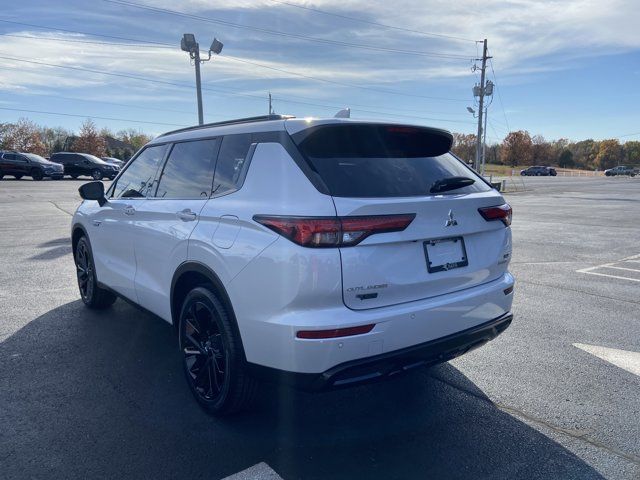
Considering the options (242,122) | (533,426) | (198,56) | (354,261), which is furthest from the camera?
(198,56)

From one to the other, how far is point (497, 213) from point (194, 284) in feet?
6.90

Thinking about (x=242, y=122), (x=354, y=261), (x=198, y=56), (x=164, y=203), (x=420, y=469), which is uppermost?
(x=198, y=56)

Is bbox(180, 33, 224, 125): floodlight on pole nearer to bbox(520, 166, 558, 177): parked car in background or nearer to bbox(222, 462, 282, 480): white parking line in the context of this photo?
bbox(222, 462, 282, 480): white parking line

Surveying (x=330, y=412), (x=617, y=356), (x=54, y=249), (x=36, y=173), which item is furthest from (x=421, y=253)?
(x=36, y=173)

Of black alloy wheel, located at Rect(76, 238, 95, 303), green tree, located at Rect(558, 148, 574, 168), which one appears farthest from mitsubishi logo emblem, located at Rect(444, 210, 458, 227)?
green tree, located at Rect(558, 148, 574, 168)

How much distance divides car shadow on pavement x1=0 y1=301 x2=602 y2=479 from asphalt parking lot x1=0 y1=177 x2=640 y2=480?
0.01 m

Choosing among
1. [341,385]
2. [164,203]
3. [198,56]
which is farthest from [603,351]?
[198,56]

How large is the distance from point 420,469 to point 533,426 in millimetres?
901

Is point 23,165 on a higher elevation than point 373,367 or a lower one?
higher

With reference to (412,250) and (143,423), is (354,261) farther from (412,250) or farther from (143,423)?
(143,423)

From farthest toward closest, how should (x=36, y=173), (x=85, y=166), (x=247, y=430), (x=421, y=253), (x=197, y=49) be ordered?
1. (x=85, y=166)
2. (x=36, y=173)
3. (x=197, y=49)
4. (x=247, y=430)
5. (x=421, y=253)

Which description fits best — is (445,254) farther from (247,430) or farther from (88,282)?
(88,282)

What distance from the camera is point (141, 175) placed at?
4.47 meters

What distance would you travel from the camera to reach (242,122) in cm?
347
